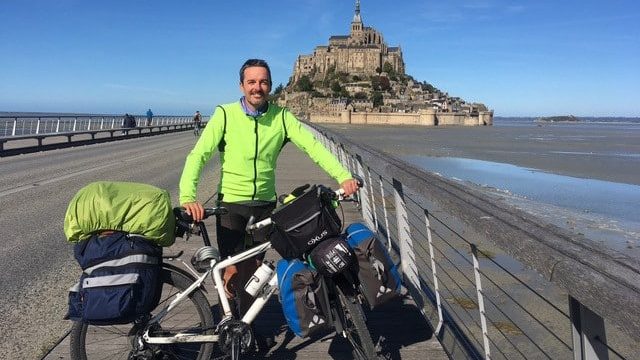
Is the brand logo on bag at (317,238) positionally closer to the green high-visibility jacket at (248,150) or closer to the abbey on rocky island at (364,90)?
the green high-visibility jacket at (248,150)

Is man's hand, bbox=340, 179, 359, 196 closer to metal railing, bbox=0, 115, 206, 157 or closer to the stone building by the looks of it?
metal railing, bbox=0, 115, 206, 157

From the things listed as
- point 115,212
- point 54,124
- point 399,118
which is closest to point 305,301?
point 115,212

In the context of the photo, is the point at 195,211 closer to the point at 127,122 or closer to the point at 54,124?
the point at 54,124

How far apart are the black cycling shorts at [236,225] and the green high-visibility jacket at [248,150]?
58mm

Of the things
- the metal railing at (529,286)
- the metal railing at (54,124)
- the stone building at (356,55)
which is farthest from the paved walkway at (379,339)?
the stone building at (356,55)

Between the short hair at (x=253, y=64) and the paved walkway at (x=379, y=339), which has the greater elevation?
the short hair at (x=253, y=64)

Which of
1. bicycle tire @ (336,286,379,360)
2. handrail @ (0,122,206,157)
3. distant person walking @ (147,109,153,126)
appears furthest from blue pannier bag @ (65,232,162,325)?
distant person walking @ (147,109,153,126)

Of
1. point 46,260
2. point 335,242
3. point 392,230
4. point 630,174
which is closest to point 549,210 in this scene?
point 392,230

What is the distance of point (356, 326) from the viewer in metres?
2.84

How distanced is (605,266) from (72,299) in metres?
2.39

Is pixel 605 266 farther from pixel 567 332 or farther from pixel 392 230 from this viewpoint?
pixel 392 230

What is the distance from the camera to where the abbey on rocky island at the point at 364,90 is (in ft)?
436

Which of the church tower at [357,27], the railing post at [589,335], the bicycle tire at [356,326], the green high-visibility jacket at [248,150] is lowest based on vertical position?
the bicycle tire at [356,326]

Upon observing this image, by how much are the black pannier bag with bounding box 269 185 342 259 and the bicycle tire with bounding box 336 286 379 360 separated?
29 cm
